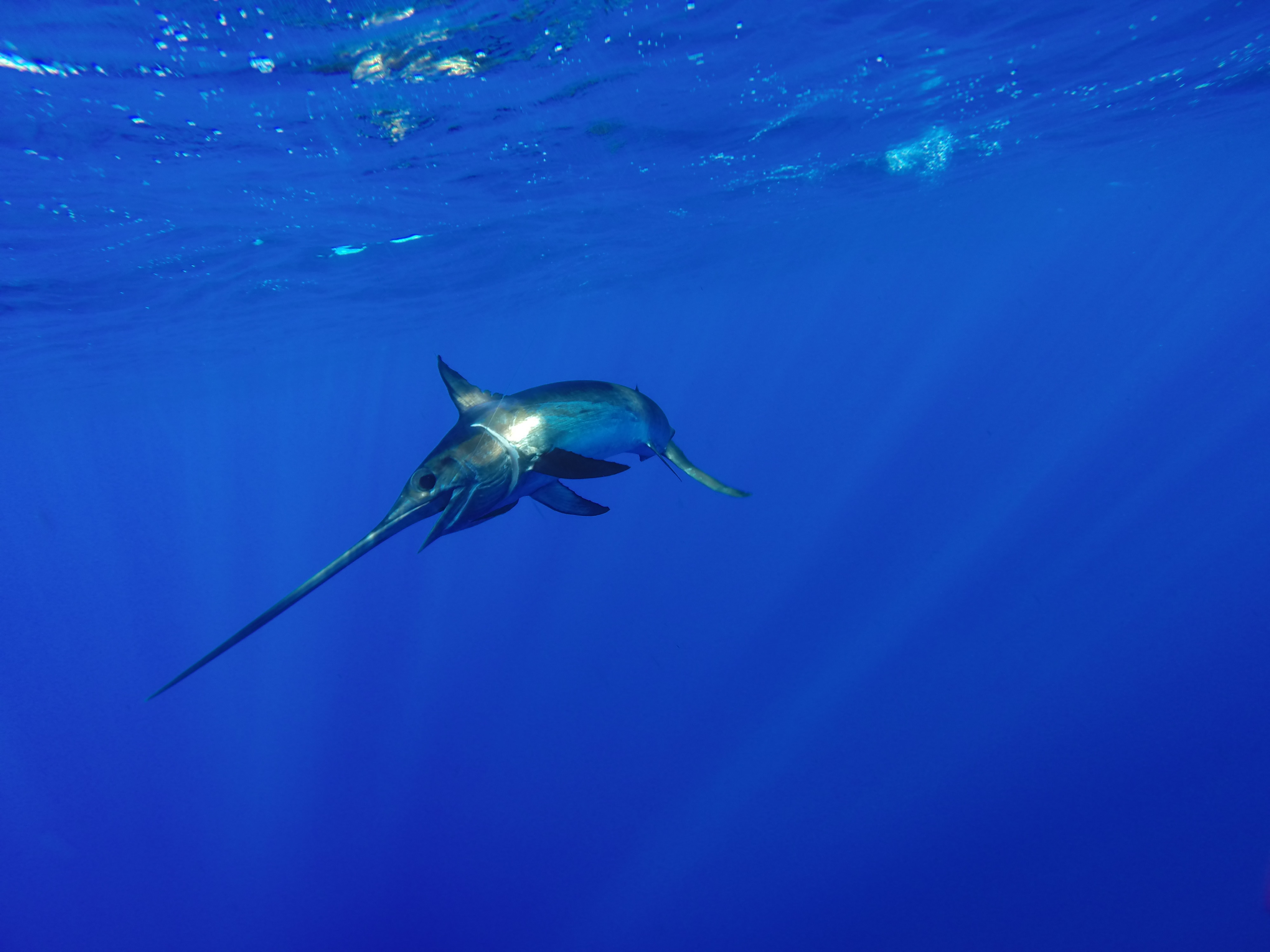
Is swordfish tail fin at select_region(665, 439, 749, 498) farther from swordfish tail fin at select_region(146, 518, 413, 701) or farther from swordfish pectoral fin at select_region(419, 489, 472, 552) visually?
swordfish tail fin at select_region(146, 518, 413, 701)

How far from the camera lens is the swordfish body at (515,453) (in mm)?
2254

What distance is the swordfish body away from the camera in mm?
2254

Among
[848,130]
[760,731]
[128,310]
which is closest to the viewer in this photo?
[848,130]

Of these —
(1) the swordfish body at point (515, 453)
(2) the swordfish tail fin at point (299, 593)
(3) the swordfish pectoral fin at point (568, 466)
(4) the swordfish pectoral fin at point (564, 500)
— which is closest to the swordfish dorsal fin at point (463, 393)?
(1) the swordfish body at point (515, 453)

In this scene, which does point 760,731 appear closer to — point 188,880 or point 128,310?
point 188,880

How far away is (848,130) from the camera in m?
13.1

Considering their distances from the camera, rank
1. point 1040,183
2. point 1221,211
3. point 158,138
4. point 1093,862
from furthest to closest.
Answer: point 1221,211 < point 1040,183 < point 1093,862 < point 158,138

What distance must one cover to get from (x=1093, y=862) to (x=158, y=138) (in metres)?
17.3

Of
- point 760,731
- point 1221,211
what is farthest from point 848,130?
point 1221,211

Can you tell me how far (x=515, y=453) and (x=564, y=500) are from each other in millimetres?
Result: 475

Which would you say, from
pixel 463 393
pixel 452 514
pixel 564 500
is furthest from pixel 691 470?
Answer: pixel 452 514

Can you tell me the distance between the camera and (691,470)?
12.5ft

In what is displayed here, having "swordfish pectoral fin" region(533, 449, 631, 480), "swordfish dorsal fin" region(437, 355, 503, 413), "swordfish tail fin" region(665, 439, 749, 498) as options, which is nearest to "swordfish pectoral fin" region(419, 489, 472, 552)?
"swordfish pectoral fin" region(533, 449, 631, 480)

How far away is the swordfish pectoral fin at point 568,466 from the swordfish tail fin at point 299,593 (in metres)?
0.53
